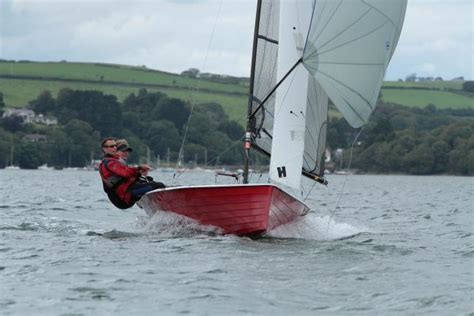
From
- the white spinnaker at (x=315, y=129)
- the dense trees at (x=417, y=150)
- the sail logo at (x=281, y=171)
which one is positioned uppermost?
the white spinnaker at (x=315, y=129)

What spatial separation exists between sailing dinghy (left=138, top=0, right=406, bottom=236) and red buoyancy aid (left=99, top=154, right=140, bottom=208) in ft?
0.91

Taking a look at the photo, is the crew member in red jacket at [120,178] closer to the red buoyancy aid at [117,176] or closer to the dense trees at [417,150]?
the red buoyancy aid at [117,176]

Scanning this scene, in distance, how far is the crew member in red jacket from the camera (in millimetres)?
16141

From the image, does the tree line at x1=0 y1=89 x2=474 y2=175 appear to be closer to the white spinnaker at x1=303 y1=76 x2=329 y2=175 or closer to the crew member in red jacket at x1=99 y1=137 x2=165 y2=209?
the white spinnaker at x1=303 y1=76 x2=329 y2=175

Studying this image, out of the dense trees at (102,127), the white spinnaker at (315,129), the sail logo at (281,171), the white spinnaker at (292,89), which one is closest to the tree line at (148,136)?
the dense trees at (102,127)

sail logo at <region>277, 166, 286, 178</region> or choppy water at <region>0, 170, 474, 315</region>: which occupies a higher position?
sail logo at <region>277, 166, 286, 178</region>

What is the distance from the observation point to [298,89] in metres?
16.2

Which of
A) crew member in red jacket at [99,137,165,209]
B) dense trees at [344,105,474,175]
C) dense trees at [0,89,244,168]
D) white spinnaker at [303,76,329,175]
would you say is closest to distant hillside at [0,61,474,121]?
dense trees at [0,89,244,168]

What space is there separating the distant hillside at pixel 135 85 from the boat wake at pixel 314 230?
8007cm

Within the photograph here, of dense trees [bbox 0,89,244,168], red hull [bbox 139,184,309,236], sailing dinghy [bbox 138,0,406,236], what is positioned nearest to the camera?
red hull [bbox 139,184,309,236]

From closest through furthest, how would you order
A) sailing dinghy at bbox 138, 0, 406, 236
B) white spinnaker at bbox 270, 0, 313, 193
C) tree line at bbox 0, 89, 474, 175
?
sailing dinghy at bbox 138, 0, 406, 236 < white spinnaker at bbox 270, 0, 313, 193 < tree line at bbox 0, 89, 474, 175

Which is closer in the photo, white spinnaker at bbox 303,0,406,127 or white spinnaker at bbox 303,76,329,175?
white spinnaker at bbox 303,0,406,127

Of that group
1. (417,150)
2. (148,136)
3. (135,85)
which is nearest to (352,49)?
(148,136)

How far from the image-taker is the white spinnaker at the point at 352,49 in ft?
51.4
